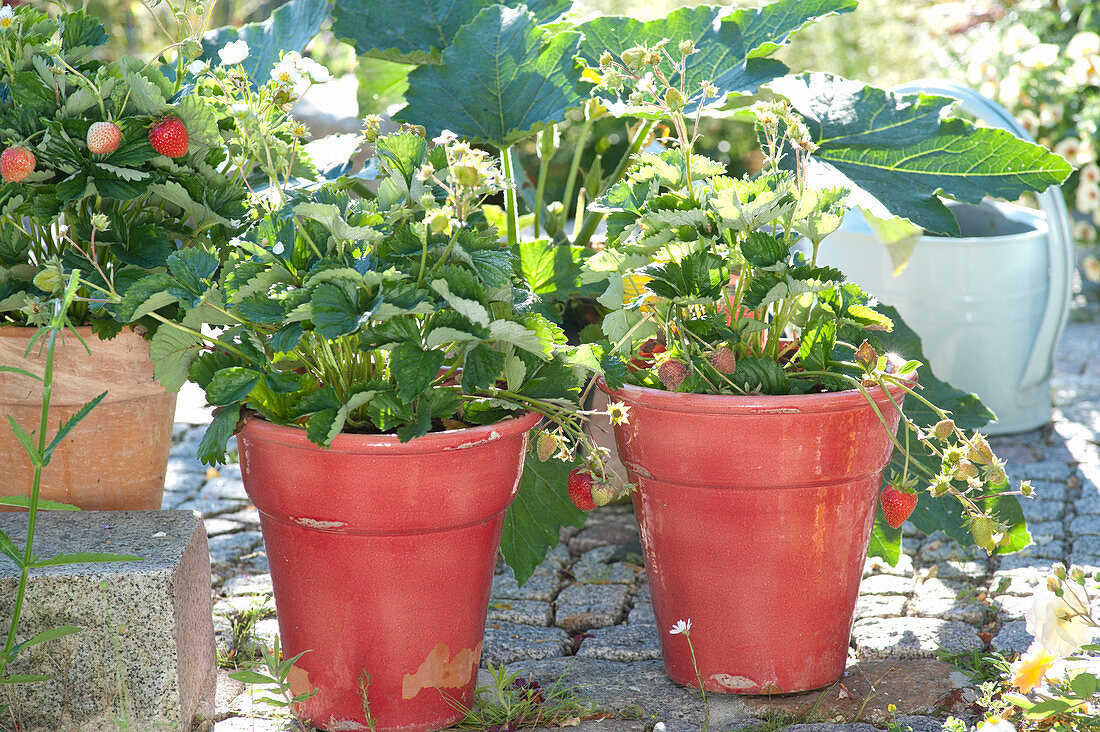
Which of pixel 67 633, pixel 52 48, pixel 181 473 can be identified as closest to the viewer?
pixel 67 633

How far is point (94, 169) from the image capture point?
Answer: 1.41 m

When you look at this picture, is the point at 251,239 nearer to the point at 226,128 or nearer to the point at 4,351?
the point at 226,128

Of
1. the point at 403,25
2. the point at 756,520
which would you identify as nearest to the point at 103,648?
the point at 756,520

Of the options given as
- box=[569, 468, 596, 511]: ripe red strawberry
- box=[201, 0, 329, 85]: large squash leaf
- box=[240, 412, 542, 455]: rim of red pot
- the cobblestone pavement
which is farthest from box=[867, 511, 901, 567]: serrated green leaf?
box=[201, 0, 329, 85]: large squash leaf

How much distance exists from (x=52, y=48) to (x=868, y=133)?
4.12ft

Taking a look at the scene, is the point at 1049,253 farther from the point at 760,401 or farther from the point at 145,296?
the point at 145,296

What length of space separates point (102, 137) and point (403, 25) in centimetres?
84

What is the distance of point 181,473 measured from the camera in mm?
2529

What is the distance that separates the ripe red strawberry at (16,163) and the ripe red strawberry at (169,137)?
15cm

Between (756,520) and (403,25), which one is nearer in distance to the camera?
(756,520)

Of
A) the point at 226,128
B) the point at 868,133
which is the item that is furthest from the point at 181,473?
the point at 868,133

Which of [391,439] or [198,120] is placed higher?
[198,120]

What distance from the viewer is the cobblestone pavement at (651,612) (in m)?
1.48

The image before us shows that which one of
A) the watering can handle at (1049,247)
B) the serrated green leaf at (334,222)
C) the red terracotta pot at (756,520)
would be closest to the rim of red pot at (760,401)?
the red terracotta pot at (756,520)
